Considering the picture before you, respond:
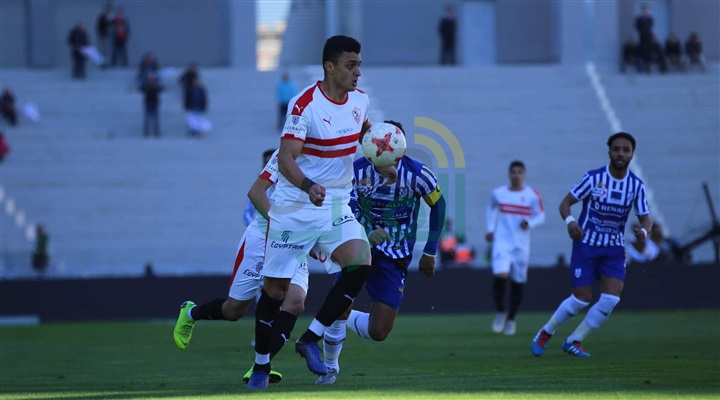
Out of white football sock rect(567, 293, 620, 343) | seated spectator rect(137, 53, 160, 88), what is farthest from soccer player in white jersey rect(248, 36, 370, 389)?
seated spectator rect(137, 53, 160, 88)

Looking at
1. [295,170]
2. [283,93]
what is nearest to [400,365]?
[295,170]

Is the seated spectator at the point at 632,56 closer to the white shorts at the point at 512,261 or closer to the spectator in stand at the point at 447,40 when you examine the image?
the spectator in stand at the point at 447,40

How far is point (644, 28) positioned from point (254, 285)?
31.3 metres

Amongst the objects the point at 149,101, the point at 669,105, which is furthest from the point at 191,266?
the point at 669,105

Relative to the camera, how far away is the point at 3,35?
46125 mm

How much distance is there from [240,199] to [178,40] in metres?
15.0

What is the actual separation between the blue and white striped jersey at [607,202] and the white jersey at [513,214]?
573 centimetres

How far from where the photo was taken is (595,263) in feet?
49.6

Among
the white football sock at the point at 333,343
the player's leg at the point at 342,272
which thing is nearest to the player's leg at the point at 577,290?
the white football sock at the point at 333,343

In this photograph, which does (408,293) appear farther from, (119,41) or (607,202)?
(119,41)

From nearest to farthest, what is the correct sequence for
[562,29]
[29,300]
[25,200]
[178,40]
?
[29,300]
[25,200]
[562,29]
[178,40]

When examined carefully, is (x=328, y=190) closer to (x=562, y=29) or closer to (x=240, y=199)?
(x=240, y=199)

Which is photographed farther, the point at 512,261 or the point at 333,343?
the point at 512,261

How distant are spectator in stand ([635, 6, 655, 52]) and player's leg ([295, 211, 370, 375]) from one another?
103 feet
